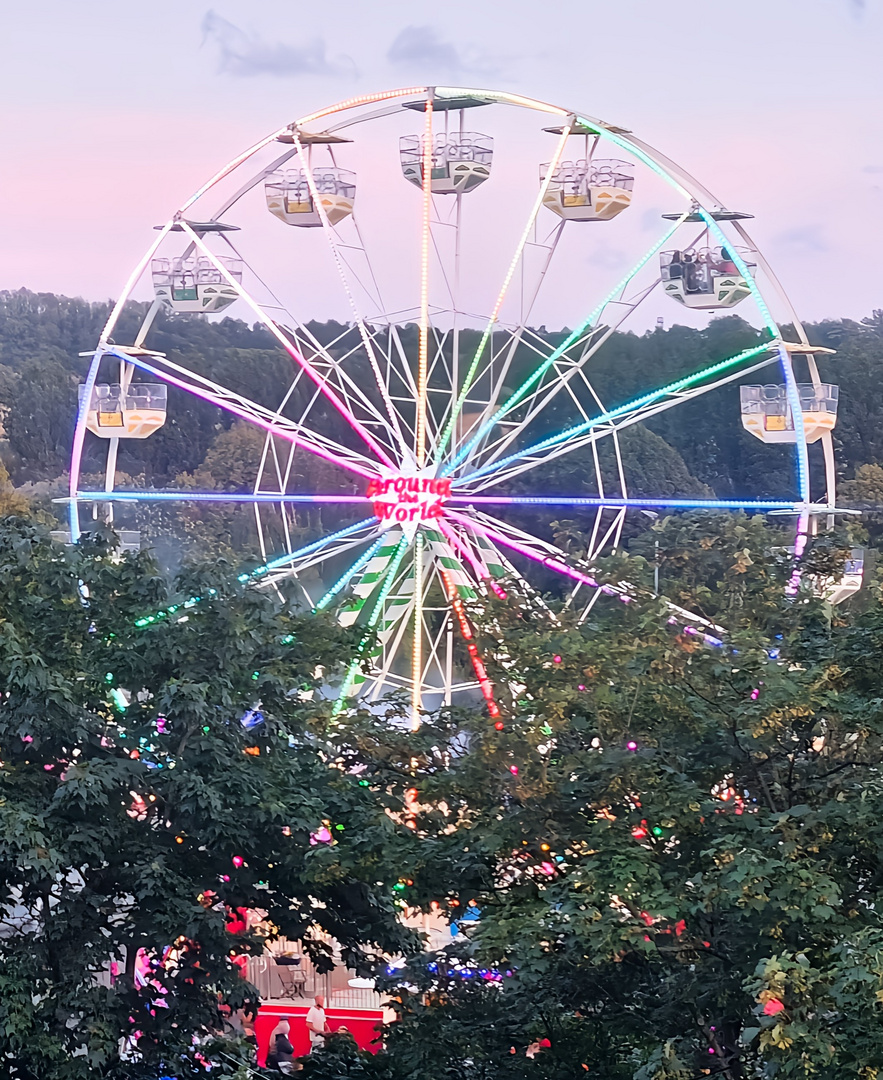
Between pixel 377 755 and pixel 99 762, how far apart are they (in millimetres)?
2175

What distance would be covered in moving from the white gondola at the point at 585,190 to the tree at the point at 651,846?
41.7ft

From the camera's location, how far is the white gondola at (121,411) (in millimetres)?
26469

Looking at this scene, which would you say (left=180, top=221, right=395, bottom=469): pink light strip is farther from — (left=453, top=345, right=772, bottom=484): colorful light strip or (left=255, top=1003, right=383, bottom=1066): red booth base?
(left=255, top=1003, right=383, bottom=1066): red booth base

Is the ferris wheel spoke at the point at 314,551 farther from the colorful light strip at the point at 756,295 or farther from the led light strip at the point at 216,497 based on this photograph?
the colorful light strip at the point at 756,295

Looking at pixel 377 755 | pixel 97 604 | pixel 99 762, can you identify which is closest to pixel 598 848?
pixel 377 755

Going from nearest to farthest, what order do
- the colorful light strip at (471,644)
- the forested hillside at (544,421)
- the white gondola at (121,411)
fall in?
the colorful light strip at (471,644)
the white gondola at (121,411)
the forested hillside at (544,421)

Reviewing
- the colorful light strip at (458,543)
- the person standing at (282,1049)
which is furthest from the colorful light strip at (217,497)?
the person standing at (282,1049)

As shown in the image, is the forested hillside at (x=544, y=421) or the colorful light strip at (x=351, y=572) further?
the forested hillside at (x=544, y=421)

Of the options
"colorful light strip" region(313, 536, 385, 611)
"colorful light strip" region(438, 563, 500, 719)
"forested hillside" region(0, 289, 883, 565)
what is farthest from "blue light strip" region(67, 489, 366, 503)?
"forested hillside" region(0, 289, 883, 565)

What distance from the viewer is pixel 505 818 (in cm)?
1223

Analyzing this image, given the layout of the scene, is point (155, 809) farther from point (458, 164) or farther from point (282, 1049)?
point (458, 164)

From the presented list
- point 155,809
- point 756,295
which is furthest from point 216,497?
point 155,809

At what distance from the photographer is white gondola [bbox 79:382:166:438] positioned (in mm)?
26469

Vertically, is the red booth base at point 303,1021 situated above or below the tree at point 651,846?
below
